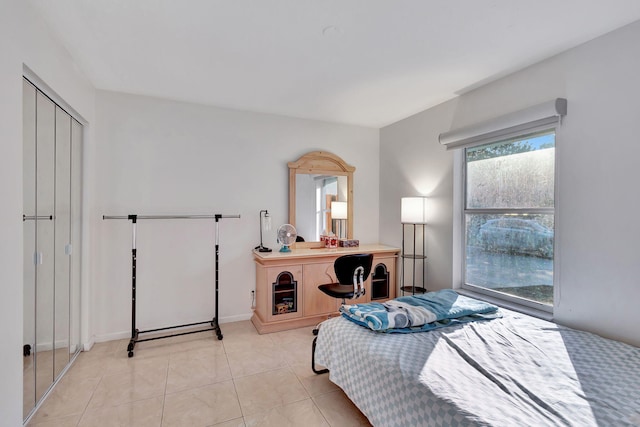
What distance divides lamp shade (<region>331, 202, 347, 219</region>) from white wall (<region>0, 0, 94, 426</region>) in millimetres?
3046

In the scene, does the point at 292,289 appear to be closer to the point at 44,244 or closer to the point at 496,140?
the point at 44,244

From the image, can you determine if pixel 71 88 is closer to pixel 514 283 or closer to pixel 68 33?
pixel 68 33

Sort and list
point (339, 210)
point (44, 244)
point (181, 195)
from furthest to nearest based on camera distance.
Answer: point (339, 210) < point (181, 195) < point (44, 244)

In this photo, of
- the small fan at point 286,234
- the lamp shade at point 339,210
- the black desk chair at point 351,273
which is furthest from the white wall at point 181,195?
the black desk chair at point 351,273

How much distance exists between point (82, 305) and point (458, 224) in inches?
148

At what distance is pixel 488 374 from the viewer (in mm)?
1556

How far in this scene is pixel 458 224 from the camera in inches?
127

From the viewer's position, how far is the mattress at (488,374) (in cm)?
129

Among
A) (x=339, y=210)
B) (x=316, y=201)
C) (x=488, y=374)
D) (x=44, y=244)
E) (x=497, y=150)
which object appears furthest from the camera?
(x=339, y=210)

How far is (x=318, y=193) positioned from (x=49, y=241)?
2692 millimetres

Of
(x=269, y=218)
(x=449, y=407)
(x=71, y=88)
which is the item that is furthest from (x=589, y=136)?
(x=71, y=88)

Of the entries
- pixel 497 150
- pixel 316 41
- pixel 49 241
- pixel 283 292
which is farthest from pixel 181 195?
pixel 497 150

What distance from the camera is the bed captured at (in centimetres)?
129

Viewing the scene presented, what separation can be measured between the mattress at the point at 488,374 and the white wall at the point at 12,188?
1776 millimetres
